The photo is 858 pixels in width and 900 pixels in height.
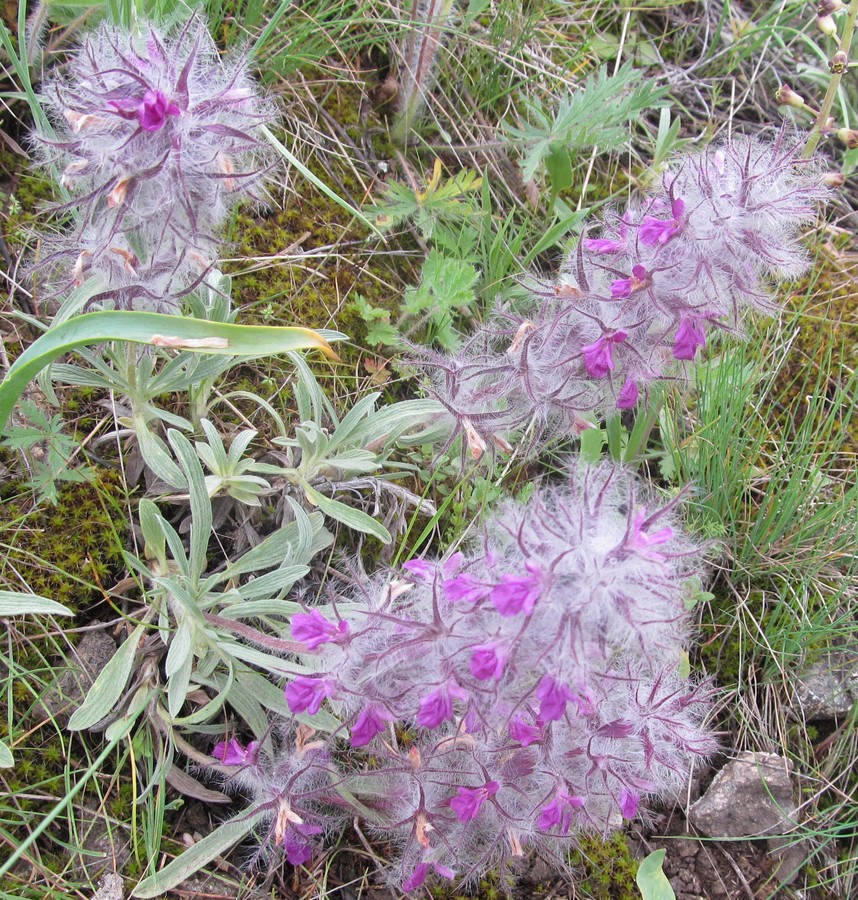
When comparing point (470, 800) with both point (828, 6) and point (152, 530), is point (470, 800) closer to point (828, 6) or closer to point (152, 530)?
point (152, 530)

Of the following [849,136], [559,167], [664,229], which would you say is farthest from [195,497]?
[849,136]

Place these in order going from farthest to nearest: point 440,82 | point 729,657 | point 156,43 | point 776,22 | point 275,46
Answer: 1. point 776,22
2. point 440,82
3. point 275,46
4. point 729,657
5. point 156,43

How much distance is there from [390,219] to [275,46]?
34.4 inches

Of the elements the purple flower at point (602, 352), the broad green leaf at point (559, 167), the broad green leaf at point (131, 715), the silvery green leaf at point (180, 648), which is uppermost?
the broad green leaf at point (559, 167)

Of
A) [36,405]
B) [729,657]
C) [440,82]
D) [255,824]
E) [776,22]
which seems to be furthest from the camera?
[776,22]

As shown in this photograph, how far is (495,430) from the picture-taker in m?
2.84

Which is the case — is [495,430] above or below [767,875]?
above

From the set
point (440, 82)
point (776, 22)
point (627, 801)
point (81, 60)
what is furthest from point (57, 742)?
point (776, 22)

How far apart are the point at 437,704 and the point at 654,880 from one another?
4.21 ft

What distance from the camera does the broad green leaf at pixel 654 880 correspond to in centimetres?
281

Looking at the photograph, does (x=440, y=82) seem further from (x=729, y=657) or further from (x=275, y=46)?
(x=729, y=657)

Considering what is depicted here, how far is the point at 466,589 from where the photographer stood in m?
2.12

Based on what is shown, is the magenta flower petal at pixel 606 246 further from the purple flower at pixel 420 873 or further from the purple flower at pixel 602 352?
the purple flower at pixel 420 873

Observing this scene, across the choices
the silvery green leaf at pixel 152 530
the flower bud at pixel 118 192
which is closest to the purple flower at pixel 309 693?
the silvery green leaf at pixel 152 530
